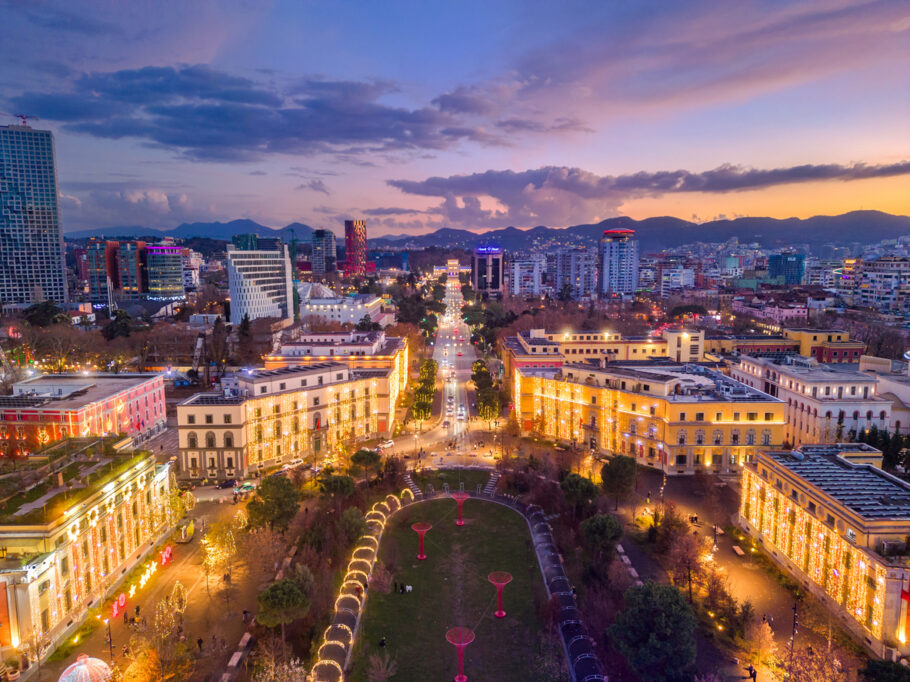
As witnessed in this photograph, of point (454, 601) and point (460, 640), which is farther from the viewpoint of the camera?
point (454, 601)

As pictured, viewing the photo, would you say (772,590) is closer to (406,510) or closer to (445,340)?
(406,510)

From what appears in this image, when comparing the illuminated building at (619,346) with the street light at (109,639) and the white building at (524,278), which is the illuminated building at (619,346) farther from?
the white building at (524,278)

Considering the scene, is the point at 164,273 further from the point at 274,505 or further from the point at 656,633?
the point at 656,633

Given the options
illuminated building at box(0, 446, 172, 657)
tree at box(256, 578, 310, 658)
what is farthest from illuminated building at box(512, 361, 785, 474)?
illuminated building at box(0, 446, 172, 657)

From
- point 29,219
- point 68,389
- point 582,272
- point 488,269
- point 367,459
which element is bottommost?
point 367,459

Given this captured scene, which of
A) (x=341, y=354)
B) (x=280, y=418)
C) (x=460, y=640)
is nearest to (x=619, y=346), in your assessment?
(x=341, y=354)

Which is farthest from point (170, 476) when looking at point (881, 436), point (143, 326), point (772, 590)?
point (143, 326)
